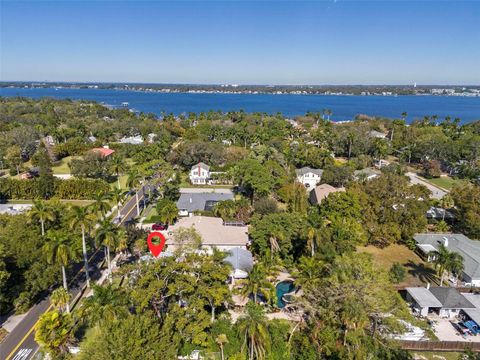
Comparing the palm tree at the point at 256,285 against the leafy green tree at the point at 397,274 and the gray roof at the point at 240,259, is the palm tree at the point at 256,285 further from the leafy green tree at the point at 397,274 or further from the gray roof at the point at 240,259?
the leafy green tree at the point at 397,274

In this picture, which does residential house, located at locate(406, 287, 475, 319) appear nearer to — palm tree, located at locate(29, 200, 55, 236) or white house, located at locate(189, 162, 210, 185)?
palm tree, located at locate(29, 200, 55, 236)

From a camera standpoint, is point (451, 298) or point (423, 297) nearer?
point (451, 298)

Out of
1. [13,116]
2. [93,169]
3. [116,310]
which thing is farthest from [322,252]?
[13,116]

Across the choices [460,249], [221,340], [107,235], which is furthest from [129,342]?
[460,249]

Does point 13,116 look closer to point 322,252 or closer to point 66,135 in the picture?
point 66,135

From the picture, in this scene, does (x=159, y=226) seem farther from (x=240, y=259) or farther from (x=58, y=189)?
(x=58, y=189)

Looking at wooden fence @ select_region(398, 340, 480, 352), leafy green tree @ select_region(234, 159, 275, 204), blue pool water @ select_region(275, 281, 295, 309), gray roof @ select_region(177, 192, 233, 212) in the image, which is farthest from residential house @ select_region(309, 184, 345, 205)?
wooden fence @ select_region(398, 340, 480, 352)

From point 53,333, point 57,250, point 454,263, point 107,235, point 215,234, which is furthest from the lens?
point 215,234
